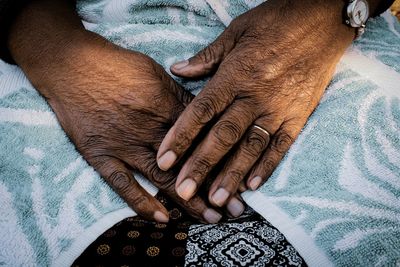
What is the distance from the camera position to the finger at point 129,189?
2.37ft

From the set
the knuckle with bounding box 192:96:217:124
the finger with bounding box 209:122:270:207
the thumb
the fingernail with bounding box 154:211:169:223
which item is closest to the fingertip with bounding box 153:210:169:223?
the fingernail with bounding box 154:211:169:223

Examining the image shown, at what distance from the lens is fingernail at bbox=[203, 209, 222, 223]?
734 mm

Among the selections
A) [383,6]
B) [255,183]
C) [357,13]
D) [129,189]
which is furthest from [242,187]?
[383,6]

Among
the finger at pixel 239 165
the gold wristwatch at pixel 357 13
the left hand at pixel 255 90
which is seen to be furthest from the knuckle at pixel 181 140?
the gold wristwatch at pixel 357 13

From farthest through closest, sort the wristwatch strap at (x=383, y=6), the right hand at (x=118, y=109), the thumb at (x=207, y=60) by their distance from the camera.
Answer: the wristwatch strap at (x=383, y=6)
the thumb at (x=207, y=60)
the right hand at (x=118, y=109)

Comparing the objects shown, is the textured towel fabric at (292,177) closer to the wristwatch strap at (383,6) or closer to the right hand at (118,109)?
the right hand at (118,109)

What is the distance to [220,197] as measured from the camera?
2.37 feet

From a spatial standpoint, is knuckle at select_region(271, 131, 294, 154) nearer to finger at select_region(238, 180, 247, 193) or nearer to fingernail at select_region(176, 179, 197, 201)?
finger at select_region(238, 180, 247, 193)

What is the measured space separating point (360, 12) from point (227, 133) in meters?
0.54

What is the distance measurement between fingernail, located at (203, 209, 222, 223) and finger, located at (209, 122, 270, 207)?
0.07ft

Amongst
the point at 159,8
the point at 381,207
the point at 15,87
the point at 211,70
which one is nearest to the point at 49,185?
the point at 15,87

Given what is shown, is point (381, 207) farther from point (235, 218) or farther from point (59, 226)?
point (59, 226)

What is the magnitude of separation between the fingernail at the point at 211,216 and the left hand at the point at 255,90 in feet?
0.08

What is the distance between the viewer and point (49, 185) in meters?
0.74
